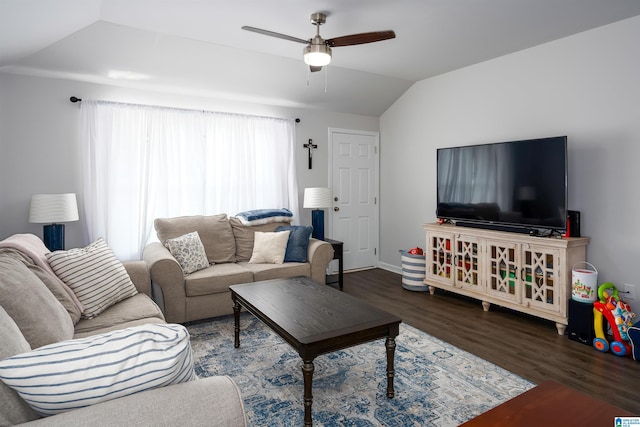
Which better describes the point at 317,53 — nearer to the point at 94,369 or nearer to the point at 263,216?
the point at 263,216

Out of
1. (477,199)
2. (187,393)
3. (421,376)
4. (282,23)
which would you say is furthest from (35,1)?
(477,199)

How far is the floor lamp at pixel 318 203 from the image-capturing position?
4.75 m

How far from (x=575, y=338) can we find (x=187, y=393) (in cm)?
323

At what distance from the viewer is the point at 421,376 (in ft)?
8.16

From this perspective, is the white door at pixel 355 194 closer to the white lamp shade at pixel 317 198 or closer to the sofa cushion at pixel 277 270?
the white lamp shade at pixel 317 198

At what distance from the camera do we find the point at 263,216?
14.5 ft

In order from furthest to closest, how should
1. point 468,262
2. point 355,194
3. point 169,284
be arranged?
point 355,194 < point 468,262 < point 169,284

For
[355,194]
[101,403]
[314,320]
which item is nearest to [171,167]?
[355,194]

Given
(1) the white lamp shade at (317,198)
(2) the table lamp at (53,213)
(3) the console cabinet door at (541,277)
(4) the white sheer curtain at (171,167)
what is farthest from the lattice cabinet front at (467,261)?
(2) the table lamp at (53,213)

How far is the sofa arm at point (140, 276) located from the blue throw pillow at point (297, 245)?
1.48 meters

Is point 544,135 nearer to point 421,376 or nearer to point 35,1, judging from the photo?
point 421,376

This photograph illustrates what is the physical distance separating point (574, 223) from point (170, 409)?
367 centimetres

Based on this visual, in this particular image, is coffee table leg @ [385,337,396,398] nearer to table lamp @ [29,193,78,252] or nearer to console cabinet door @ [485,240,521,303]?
console cabinet door @ [485,240,521,303]

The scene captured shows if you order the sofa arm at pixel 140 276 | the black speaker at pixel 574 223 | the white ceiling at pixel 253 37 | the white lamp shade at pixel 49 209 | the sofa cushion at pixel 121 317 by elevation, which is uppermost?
the white ceiling at pixel 253 37
